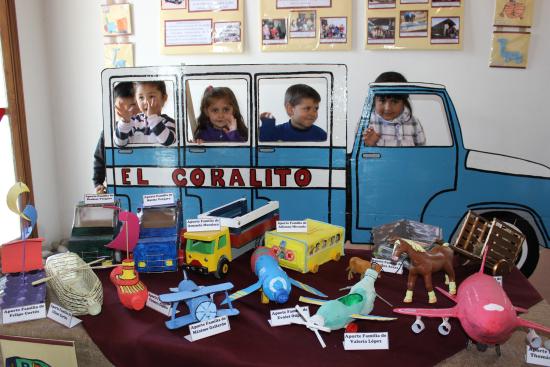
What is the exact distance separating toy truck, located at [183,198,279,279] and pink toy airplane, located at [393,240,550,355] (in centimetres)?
68

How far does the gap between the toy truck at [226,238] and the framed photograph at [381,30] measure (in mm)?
1076

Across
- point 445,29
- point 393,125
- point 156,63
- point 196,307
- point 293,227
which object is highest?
point 445,29

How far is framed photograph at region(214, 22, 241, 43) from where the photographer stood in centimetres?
248

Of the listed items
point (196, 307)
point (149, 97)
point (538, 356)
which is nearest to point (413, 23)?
point (149, 97)

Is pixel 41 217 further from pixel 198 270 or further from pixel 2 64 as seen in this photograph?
pixel 198 270

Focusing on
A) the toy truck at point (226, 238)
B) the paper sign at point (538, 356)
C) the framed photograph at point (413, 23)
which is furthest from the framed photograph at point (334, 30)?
the paper sign at point (538, 356)

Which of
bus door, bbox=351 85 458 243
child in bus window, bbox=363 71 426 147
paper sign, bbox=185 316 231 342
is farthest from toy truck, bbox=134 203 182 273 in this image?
child in bus window, bbox=363 71 426 147

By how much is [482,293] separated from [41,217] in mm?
2655

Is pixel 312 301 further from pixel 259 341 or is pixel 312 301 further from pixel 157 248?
pixel 157 248

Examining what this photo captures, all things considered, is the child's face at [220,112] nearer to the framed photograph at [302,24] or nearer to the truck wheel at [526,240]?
the framed photograph at [302,24]

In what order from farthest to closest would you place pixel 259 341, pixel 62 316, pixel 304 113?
pixel 304 113 → pixel 62 316 → pixel 259 341

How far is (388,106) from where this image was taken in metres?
2.21

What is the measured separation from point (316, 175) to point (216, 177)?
0.47m

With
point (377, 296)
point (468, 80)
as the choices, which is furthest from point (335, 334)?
point (468, 80)
